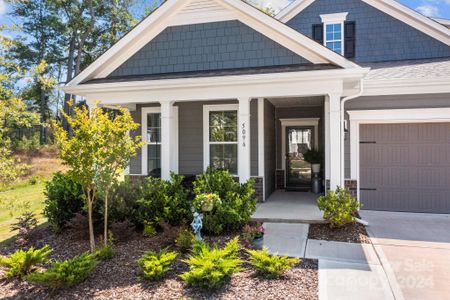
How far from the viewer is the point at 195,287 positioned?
4.30 meters

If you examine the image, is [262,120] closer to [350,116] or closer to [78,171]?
[350,116]

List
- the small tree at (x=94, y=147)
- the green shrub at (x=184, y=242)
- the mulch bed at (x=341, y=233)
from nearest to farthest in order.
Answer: the small tree at (x=94, y=147) < the green shrub at (x=184, y=242) < the mulch bed at (x=341, y=233)

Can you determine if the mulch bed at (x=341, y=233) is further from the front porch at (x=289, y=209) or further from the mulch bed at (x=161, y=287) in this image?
the mulch bed at (x=161, y=287)

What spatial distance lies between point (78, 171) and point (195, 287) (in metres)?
2.59

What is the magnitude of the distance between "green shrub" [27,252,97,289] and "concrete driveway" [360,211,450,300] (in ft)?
13.3

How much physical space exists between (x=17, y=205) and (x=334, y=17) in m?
10.2

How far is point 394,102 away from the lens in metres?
8.33

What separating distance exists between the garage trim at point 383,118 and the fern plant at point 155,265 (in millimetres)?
5772

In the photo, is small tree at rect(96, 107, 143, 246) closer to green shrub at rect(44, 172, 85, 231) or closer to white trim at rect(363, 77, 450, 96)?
green shrub at rect(44, 172, 85, 231)

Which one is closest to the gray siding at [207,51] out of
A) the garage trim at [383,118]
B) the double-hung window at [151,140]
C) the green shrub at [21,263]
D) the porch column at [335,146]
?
the porch column at [335,146]

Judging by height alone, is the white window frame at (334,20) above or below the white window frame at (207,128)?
above

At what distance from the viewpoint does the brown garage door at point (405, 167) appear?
324 inches

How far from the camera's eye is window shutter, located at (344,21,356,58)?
10.6m

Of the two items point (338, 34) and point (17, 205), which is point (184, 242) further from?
point (338, 34)
